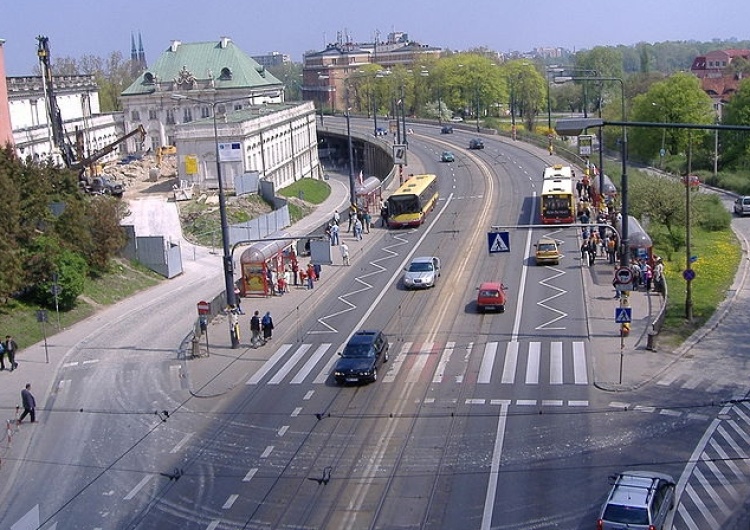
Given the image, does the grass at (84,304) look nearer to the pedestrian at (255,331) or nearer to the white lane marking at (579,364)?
the pedestrian at (255,331)

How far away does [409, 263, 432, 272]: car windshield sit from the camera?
133 ft

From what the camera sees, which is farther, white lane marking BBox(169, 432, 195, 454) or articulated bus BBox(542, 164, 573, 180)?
articulated bus BBox(542, 164, 573, 180)

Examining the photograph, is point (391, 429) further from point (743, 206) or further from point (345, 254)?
point (743, 206)

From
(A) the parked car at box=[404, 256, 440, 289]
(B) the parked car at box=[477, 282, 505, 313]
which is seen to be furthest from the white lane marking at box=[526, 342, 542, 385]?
(A) the parked car at box=[404, 256, 440, 289]

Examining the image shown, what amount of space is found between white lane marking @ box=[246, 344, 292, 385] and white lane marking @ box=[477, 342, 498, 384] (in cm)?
653

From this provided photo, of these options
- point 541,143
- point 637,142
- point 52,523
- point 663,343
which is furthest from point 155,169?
point 52,523

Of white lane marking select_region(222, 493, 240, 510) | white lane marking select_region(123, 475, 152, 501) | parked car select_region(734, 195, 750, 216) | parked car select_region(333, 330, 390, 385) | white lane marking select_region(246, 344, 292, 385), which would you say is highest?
parked car select_region(333, 330, 390, 385)

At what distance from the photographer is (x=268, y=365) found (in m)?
30.8

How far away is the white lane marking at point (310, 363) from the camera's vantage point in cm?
2905

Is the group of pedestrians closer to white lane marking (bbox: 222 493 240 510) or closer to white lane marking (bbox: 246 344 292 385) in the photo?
white lane marking (bbox: 246 344 292 385)

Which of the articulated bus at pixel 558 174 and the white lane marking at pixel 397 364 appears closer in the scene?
the white lane marking at pixel 397 364

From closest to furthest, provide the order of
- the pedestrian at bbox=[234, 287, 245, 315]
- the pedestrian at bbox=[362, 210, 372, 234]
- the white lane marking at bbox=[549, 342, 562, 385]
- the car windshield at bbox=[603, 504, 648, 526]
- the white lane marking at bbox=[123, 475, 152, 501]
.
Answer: the car windshield at bbox=[603, 504, 648, 526] < the white lane marking at bbox=[123, 475, 152, 501] < the white lane marking at bbox=[549, 342, 562, 385] < the pedestrian at bbox=[234, 287, 245, 315] < the pedestrian at bbox=[362, 210, 372, 234]

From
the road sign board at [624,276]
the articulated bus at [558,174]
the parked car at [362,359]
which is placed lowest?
the parked car at [362,359]

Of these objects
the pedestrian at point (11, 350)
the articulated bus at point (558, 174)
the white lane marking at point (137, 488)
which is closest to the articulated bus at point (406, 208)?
the articulated bus at point (558, 174)
